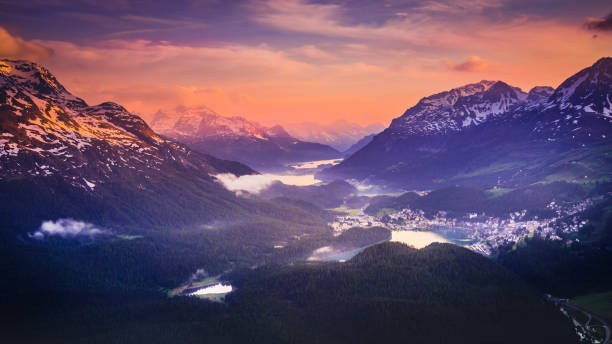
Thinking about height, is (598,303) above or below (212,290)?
below

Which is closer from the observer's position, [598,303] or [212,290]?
[598,303]

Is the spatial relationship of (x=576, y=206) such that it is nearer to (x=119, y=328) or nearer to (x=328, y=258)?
(x=328, y=258)

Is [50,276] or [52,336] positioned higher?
[50,276]

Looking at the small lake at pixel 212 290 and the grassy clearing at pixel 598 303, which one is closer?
the grassy clearing at pixel 598 303

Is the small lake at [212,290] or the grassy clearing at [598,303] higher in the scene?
the small lake at [212,290]

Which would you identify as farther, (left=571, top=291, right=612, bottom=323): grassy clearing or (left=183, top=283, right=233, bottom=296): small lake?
(left=183, top=283, right=233, bottom=296): small lake

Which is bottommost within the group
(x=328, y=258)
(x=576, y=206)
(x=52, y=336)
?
(x=52, y=336)

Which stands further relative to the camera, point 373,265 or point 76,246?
point 76,246

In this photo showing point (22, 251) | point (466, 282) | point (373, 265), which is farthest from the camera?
point (22, 251)

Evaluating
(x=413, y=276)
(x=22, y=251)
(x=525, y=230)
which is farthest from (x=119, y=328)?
(x=525, y=230)

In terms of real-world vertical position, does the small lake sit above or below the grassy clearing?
above

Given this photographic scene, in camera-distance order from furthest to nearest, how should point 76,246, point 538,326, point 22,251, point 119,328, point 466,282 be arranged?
point 76,246 → point 22,251 → point 466,282 → point 119,328 → point 538,326
